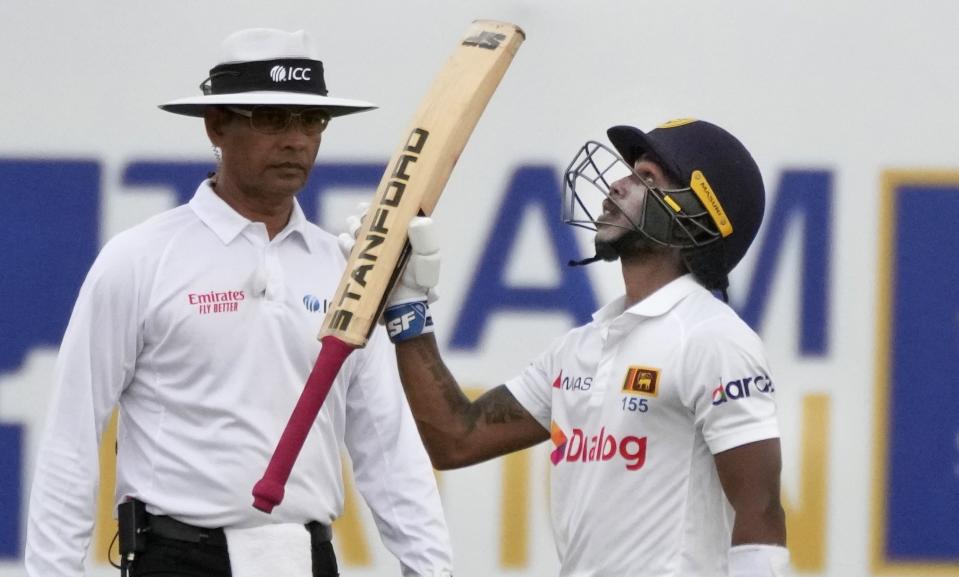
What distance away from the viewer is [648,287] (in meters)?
3.09

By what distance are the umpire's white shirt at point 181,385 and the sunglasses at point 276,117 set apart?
18cm

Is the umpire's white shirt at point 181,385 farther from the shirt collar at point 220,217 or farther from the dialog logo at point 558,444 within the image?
the dialog logo at point 558,444

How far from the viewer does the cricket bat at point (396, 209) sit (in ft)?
9.89

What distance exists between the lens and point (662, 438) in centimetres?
292

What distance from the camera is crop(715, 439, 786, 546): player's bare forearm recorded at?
283cm

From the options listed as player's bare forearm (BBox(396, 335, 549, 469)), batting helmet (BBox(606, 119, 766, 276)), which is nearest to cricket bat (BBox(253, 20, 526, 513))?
player's bare forearm (BBox(396, 335, 549, 469))

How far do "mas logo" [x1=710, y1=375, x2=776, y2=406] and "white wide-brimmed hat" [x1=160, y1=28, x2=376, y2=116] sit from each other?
92 cm

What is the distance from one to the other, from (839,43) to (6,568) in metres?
2.24

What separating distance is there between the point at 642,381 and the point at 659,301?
0.15 m

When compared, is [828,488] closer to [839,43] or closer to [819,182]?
[819,182]

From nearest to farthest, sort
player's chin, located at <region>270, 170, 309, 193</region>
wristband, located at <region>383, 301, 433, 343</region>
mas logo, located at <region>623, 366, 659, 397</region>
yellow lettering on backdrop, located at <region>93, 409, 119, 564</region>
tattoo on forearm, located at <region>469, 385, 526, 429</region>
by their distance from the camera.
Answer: mas logo, located at <region>623, 366, 659, 397</region>
wristband, located at <region>383, 301, 433, 343</region>
tattoo on forearm, located at <region>469, 385, 526, 429</region>
player's chin, located at <region>270, 170, 309, 193</region>
yellow lettering on backdrop, located at <region>93, 409, 119, 564</region>

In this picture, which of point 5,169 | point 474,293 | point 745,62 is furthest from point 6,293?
point 745,62

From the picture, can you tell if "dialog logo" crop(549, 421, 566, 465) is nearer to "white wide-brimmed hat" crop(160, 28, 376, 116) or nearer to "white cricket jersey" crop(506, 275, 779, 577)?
"white cricket jersey" crop(506, 275, 779, 577)

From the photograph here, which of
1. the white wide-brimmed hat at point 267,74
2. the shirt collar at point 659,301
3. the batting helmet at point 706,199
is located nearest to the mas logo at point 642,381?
the shirt collar at point 659,301
